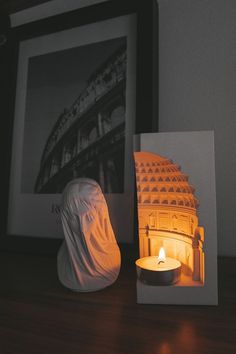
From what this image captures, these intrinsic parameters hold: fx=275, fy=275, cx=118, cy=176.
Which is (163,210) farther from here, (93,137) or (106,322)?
(93,137)

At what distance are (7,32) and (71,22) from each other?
9.6 inches

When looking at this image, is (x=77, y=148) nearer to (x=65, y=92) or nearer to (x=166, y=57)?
(x=65, y=92)

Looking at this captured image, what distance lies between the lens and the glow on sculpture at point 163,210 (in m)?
0.50

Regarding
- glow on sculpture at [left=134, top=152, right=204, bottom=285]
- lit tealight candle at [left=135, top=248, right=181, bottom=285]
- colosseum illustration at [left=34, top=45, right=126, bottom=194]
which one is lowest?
lit tealight candle at [left=135, top=248, right=181, bottom=285]

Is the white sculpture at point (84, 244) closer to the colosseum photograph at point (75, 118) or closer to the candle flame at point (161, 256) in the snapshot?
the candle flame at point (161, 256)

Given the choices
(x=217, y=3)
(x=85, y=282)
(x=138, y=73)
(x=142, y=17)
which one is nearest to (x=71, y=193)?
(x=85, y=282)

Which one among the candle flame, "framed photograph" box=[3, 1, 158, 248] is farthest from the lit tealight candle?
"framed photograph" box=[3, 1, 158, 248]

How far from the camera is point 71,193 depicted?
1.69ft

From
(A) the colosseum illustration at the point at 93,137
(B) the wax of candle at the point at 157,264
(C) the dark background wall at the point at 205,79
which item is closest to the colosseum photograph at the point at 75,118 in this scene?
(A) the colosseum illustration at the point at 93,137

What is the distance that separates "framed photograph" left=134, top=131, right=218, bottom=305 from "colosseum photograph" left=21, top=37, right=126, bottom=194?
224mm

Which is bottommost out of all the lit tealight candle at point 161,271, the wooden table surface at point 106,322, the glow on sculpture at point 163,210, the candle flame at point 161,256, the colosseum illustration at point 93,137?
the wooden table surface at point 106,322

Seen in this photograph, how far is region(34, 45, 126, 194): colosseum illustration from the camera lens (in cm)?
75

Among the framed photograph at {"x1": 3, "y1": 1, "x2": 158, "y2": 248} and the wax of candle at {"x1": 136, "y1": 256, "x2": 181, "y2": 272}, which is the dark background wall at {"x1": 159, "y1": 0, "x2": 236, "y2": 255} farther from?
the wax of candle at {"x1": 136, "y1": 256, "x2": 181, "y2": 272}

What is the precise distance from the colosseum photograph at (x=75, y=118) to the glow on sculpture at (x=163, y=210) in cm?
Result: 21
